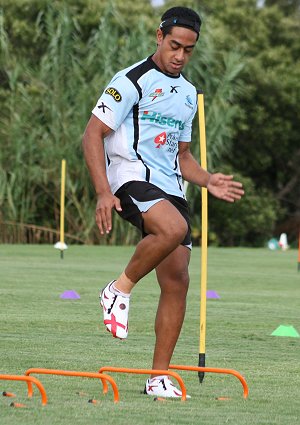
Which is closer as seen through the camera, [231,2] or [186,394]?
[186,394]

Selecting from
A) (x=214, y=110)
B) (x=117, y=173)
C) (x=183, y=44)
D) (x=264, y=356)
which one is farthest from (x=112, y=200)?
(x=214, y=110)

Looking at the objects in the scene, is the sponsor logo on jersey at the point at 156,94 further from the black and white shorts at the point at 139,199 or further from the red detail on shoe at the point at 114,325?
the red detail on shoe at the point at 114,325

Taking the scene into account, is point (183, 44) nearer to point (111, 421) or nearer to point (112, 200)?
point (112, 200)

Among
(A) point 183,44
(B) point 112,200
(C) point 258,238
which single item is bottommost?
(C) point 258,238

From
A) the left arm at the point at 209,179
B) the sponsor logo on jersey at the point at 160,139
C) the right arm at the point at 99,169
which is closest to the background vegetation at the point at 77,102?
the left arm at the point at 209,179

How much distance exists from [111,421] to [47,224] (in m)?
26.6

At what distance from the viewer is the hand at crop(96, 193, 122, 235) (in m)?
6.46

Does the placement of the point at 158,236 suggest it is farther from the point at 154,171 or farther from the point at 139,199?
the point at 154,171

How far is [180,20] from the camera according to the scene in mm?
6758

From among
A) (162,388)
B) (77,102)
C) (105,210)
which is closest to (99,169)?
(105,210)

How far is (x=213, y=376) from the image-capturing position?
7.90 meters

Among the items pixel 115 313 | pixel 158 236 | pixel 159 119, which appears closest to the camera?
pixel 158 236

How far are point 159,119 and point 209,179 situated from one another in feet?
1.32

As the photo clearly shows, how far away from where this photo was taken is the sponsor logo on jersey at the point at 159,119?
679 centimetres
